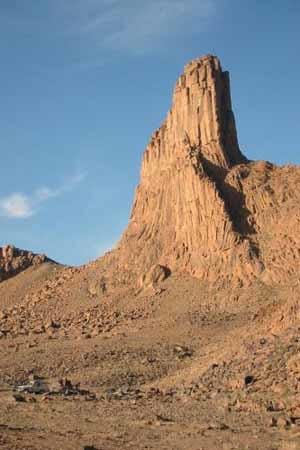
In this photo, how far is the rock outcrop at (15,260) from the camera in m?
87.9

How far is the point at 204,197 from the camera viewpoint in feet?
180

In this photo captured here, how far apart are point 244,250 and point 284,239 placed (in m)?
2.71

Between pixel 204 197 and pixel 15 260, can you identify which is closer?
pixel 204 197

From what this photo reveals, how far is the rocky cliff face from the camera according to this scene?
51.7 metres

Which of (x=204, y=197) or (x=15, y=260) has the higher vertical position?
(x=15, y=260)

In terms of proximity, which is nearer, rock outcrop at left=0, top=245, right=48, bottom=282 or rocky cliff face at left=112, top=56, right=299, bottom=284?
rocky cliff face at left=112, top=56, right=299, bottom=284

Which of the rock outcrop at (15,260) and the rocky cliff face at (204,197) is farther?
the rock outcrop at (15,260)

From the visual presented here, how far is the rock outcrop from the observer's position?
288 feet

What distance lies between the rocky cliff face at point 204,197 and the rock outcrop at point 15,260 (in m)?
29.6

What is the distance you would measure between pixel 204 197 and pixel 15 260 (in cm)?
4056

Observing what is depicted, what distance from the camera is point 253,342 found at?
1023 inches

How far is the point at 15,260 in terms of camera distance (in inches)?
3543

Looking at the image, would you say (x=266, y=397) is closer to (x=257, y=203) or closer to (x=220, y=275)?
(x=220, y=275)

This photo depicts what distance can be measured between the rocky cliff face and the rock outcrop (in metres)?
29.6
